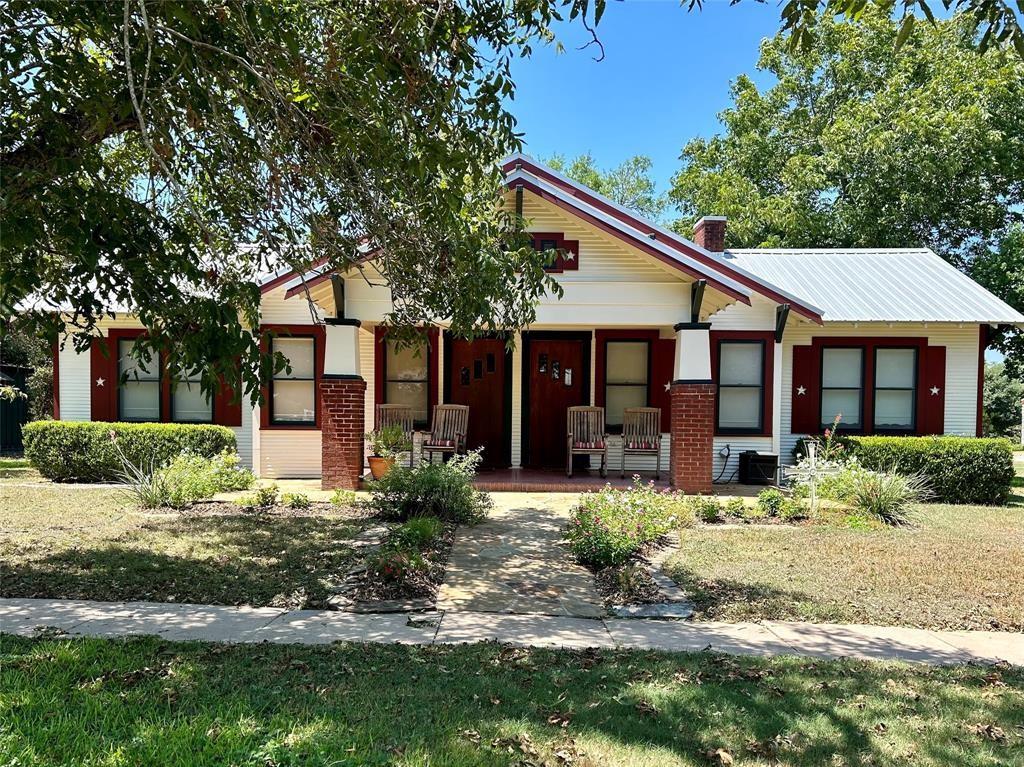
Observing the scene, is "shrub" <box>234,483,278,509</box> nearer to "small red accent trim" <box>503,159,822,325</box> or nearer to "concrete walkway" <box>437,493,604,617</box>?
"concrete walkway" <box>437,493,604,617</box>

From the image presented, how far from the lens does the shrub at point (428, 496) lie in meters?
8.27

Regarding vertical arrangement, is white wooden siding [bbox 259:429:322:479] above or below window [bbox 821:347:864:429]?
below

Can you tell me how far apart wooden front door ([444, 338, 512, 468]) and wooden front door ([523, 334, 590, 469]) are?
498 mm

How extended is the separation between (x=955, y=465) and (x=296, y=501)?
10437 mm

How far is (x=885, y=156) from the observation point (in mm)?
18281

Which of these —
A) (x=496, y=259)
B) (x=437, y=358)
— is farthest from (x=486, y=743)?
(x=437, y=358)

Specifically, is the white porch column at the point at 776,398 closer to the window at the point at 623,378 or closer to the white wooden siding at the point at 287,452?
the window at the point at 623,378

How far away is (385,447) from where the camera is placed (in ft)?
35.7

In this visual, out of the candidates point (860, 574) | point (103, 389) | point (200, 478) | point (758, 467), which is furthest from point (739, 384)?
point (103, 389)

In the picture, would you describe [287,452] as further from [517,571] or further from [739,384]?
[739,384]

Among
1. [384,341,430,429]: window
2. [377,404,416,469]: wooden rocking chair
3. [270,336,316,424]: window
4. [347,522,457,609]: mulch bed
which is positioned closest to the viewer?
[347,522,457,609]: mulch bed

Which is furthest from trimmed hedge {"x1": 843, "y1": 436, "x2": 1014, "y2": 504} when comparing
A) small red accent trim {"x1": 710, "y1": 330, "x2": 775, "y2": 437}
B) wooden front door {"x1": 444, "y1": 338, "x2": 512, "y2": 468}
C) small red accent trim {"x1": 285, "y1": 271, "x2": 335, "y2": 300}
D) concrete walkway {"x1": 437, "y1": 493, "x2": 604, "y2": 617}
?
small red accent trim {"x1": 285, "y1": 271, "x2": 335, "y2": 300}

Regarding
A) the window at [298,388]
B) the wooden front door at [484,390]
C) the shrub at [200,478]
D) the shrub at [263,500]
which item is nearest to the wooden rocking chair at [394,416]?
the wooden front door at [484,390]

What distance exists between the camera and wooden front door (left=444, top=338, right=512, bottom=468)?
1277 cm
